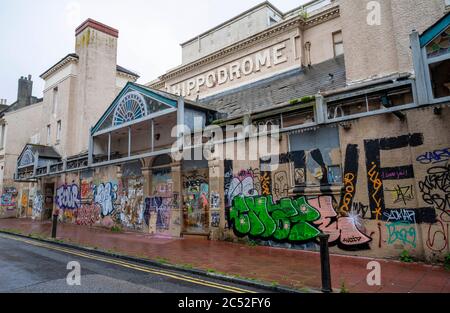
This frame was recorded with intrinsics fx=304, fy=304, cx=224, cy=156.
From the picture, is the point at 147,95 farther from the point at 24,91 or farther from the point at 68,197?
the point at 24,91

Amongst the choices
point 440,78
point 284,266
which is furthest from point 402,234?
point 440,78

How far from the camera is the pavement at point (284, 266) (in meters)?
5.97

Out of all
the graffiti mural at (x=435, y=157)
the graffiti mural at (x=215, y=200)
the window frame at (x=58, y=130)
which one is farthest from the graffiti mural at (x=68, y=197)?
the graffiti mural at (x=435, y=157)

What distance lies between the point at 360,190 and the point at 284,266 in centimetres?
330

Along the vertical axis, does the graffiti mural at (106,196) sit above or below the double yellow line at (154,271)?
above

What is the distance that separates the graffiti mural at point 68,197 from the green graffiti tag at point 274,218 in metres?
13.4

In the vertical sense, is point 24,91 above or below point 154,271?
above

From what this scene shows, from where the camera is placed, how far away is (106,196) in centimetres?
1811

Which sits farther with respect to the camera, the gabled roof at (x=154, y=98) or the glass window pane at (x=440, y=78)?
the gabled roof at (x=154, y=98)

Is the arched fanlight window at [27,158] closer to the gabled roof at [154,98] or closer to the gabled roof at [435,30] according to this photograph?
the gabled roof at [154,98]

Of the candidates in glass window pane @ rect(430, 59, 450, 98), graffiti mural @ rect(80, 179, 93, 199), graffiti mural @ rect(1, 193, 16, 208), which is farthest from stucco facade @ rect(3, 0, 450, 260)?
graffiti mural @ rect(1, 193, 16, 208)

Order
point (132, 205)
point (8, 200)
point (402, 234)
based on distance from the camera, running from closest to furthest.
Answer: point (402, 234)
point (132, 205)
point (8, 200)

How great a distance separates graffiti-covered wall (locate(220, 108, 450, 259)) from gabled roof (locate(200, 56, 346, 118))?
A: 8.55 feet
